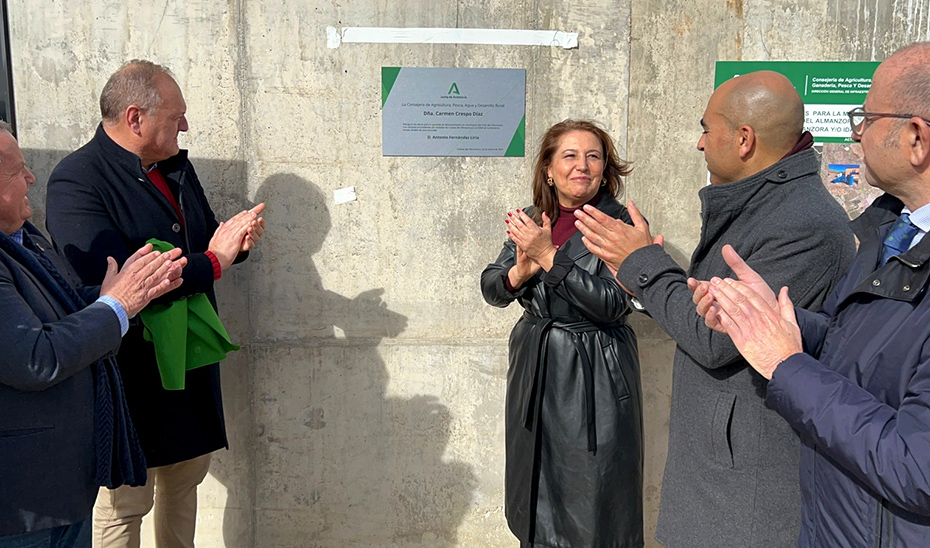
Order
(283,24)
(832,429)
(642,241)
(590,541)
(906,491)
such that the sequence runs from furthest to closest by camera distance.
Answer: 1. (283,24)
2. (590,541)
3. (642,241)
4. (832,429)
5. (906,491)

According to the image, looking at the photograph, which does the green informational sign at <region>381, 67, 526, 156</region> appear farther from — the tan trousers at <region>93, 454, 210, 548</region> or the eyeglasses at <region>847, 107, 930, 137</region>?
the eyeglasses at <region>847, 107, 930, 137</region>

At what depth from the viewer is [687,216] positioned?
366cm

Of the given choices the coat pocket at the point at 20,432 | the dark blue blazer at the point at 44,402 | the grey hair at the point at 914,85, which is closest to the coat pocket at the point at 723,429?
the grey hair at the point at 914,85

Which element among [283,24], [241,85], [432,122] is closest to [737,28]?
[432,122]

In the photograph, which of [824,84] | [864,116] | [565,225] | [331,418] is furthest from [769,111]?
[331,418]

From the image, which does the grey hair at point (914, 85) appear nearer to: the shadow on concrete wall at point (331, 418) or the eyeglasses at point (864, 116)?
the eyeglasses at point (864, 116)

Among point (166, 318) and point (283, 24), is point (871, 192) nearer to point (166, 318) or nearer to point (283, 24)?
point (283, 24)

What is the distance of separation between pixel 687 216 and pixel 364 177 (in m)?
1.73

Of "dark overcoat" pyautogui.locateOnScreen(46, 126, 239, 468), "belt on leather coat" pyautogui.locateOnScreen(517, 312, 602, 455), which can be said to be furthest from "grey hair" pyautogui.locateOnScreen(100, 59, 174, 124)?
"belt on leather coat" pyautogui.locateOnScreen(517, 312, 602, 455)

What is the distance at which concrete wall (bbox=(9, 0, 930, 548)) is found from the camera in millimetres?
3387

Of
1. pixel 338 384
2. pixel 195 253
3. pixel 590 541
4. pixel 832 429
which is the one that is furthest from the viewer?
pixel 338 384

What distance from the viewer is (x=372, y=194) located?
3.53 meters

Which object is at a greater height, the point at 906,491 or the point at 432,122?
the point at 432,122

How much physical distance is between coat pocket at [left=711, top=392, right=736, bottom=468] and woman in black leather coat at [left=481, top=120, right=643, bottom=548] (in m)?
0.73
